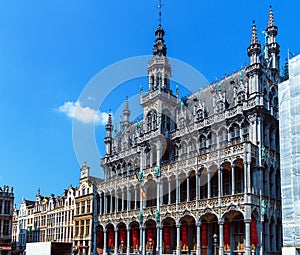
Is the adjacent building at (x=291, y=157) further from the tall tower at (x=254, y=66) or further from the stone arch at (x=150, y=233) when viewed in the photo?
the stone arch at (x=150, y=233)

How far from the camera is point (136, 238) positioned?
5156 cm

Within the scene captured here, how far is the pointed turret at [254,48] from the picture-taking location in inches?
1645

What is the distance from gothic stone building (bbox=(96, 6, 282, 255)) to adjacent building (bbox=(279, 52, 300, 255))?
7.05 feet

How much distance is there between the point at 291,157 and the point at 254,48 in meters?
11.5

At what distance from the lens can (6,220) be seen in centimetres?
7338

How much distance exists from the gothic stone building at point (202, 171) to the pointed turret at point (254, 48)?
0.10 meters

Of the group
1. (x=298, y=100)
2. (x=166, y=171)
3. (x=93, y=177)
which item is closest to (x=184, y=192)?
(x=166, y=171)

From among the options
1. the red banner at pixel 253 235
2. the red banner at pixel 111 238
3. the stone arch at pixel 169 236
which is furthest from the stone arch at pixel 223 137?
the red banner at pixel 111 238

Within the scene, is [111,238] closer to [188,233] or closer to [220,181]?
[188,233]

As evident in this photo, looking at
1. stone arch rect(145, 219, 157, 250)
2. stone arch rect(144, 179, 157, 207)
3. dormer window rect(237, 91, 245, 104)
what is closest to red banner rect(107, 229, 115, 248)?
stone arch rect(145, 219, 157, 250)

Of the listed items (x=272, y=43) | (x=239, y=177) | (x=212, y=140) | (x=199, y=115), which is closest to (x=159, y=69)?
(x=199, y=115)

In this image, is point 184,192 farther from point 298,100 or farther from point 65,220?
point 65,220

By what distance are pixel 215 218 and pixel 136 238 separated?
42.8 feet

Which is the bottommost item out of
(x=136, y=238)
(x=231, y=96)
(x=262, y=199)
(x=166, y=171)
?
(x=136, y=238)
